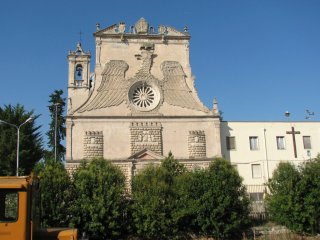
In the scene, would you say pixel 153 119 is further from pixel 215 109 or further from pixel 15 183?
pixel 15 183

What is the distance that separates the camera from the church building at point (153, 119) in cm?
3556

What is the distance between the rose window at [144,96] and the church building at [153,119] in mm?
94

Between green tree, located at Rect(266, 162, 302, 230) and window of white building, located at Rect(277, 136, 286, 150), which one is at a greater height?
window of white building, located at Rect(277, 136, 286, 150)

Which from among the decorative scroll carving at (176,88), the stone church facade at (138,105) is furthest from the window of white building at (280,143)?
the decorative scroll carving at (176,88)

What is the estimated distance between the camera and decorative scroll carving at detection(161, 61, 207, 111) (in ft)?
124

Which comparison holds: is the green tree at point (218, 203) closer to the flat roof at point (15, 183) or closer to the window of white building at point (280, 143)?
the window of white building at point (280, 143)

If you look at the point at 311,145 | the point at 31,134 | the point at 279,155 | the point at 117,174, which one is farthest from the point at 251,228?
the point at 31,134

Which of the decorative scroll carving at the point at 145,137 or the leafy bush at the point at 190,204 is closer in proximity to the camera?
the leafy bush at the point at 190,204

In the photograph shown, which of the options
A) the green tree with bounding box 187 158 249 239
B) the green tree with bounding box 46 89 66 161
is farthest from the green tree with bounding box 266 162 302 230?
the green tree with bounding box 46 89 66 161

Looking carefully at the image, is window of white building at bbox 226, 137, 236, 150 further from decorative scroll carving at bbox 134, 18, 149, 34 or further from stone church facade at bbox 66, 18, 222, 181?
decorative scroll carving at bbox 134, 18, 149, 34

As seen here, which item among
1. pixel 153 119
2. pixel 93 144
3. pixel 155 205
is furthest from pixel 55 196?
pixel 153 119

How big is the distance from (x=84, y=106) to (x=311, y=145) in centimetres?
2242

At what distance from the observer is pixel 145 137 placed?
36.1 meters

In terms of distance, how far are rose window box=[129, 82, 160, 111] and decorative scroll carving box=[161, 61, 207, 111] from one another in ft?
3.43
